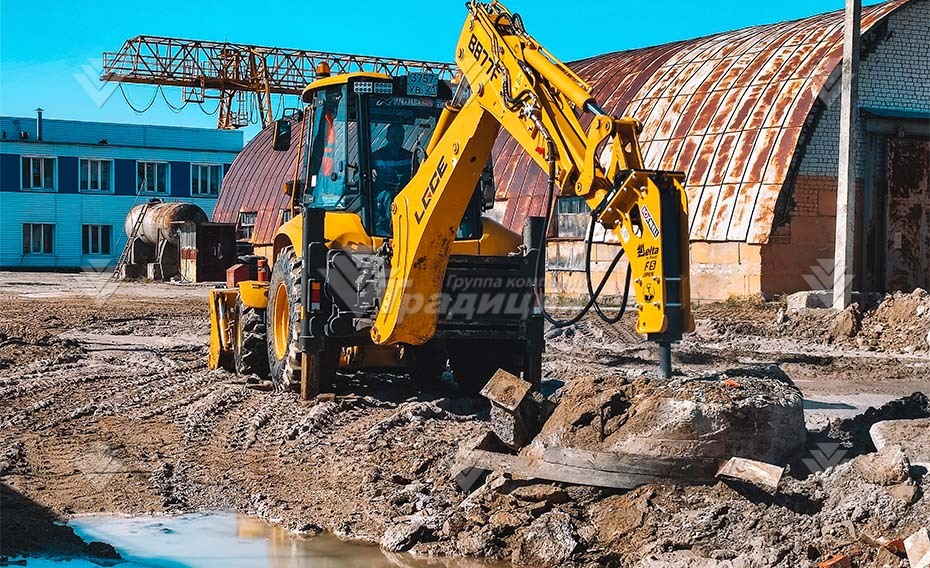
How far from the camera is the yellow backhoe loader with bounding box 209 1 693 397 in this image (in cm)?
736

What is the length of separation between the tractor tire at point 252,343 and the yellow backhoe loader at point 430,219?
0.05ft

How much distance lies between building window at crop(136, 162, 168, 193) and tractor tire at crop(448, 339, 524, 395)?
153 ft

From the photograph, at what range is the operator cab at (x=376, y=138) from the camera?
10375 millimetres

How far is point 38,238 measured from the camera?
53188mm

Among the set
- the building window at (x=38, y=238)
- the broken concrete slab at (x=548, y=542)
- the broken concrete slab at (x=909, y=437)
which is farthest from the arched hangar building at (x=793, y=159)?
the building window at (x=38, y=238)

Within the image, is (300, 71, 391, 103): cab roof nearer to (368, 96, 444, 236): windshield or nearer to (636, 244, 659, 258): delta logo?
(368, 96, 444, 236): windshield

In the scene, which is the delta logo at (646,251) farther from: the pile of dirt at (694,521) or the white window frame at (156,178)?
the white window frame at (156,178)

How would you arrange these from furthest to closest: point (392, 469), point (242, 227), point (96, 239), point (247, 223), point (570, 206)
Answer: point (96, 239), point (242, 227), point (247, 223), point (570, 206), point (392, 469)

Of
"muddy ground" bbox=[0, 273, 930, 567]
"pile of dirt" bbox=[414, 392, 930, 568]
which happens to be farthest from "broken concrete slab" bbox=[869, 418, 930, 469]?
"pile of dirt" bbox=[414, 392, 930, 568]

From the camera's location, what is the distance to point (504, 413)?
24.8 ft

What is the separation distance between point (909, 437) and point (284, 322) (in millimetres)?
6333

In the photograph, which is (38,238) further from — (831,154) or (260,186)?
(831,154)

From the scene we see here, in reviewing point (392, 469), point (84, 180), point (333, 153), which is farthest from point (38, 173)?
point (392, 469)

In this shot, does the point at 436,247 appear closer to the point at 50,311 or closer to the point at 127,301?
the point at 50,311
